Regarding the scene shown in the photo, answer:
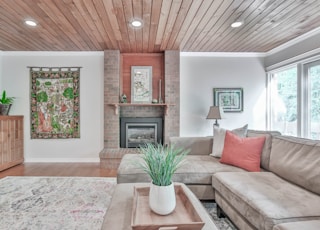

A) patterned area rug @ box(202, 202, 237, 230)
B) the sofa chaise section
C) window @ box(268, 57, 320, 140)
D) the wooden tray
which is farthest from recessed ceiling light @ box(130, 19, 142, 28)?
window @ box(268, 57, 320, 140)

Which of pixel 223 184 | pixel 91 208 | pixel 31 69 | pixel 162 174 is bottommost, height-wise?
pixel 91 208

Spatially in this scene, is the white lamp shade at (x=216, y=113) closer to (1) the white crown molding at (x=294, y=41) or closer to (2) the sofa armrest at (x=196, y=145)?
(2) the sofa armrest at (x=196, y=145)

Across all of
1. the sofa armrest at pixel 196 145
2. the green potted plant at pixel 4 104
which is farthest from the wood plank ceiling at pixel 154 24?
the sofa armrest at pixel 196 145

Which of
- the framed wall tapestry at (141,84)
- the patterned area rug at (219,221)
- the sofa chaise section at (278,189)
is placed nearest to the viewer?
the sofa chaise section at (278,189)

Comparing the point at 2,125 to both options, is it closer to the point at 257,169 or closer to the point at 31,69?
the point at 31,69

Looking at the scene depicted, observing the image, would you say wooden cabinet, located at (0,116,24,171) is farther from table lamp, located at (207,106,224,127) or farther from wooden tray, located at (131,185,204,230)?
table lamp, located at (207,106,224,127)

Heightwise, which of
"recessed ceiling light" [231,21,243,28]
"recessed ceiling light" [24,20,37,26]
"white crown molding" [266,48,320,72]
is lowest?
"white crown molding" [266,48,320,72]

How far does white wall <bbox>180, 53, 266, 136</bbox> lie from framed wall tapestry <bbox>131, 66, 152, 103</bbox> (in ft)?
2.44

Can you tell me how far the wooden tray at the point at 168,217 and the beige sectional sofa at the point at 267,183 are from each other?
50cm

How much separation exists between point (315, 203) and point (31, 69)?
17.7ft

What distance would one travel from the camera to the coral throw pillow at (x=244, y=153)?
2.57 meters

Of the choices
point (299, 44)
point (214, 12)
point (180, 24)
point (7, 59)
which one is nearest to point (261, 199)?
point (214, 12)

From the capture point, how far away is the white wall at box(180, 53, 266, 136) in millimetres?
5043

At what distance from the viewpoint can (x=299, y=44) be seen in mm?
3967
